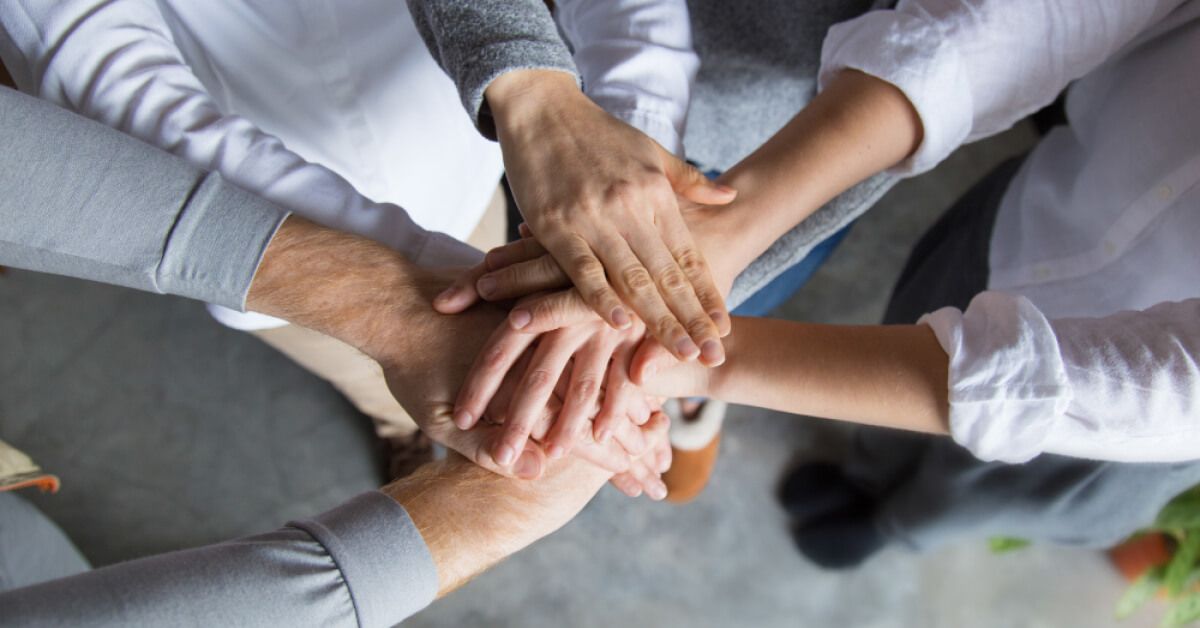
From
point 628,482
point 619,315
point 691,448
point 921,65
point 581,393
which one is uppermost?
point 921,65

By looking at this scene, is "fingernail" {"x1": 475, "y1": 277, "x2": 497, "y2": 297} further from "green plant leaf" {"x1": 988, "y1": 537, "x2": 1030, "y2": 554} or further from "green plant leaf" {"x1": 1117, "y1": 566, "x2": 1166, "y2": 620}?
"green plant leaf" {"x1": 1117, "y1": 566, "x2": 1166, "y2": 620}

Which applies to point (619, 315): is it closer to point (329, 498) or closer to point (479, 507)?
point (479, 507)

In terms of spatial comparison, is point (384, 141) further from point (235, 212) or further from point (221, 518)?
point (221, 518)

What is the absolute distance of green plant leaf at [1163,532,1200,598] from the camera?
157 centimetres

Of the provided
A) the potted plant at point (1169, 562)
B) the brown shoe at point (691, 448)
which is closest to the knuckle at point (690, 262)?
the brown shoe at point (691, 448)

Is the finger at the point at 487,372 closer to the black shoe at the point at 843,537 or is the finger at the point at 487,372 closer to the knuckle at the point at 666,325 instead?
the knuckle at the point at 666,325

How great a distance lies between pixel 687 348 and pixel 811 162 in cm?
26

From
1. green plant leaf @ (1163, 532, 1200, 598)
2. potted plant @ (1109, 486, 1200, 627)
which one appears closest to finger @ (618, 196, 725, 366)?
potted plant @ (1109, 486, 1200, 627)

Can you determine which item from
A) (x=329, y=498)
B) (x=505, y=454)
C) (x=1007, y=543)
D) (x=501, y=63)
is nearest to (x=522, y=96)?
(x=501, y=63)

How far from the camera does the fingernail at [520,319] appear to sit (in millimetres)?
817

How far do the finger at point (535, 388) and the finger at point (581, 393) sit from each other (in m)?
0.02

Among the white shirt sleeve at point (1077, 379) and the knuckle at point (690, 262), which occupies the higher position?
the knuckle at point (690, 262)

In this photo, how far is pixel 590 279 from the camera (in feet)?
2.61

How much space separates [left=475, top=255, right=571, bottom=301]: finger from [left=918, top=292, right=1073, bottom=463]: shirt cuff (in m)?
0.38
